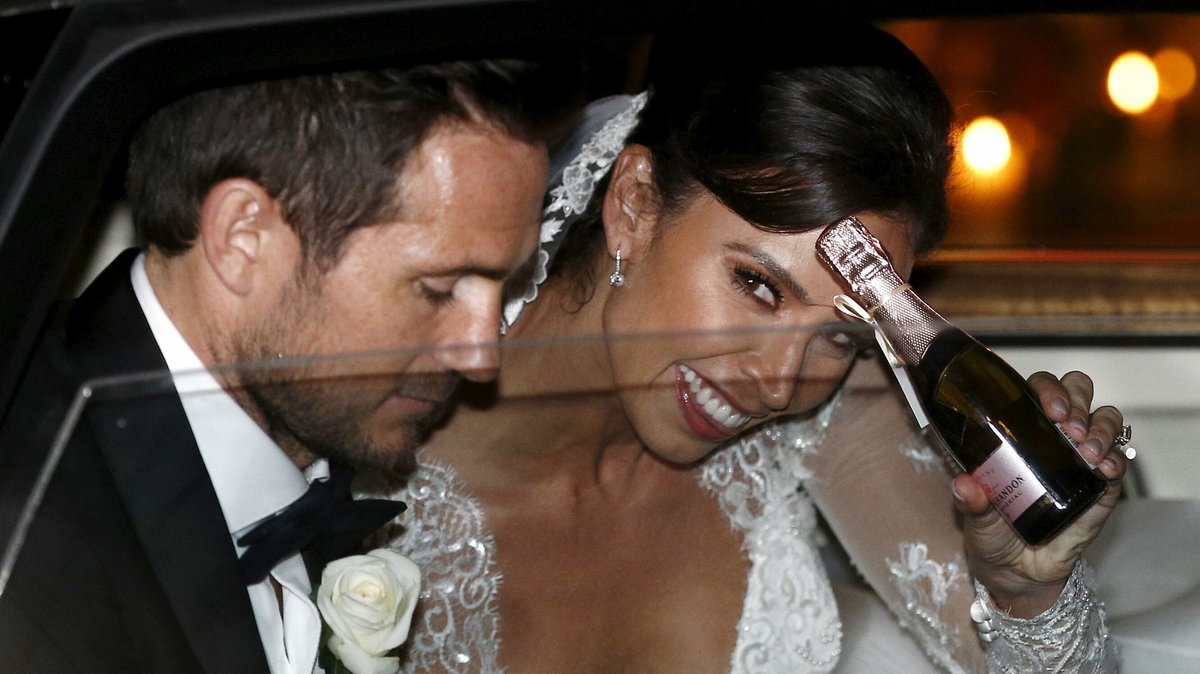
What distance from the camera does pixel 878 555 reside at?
1746mm

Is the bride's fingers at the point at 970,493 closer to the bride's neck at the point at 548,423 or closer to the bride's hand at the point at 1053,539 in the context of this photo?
the bride's hand at the point at 1053,539

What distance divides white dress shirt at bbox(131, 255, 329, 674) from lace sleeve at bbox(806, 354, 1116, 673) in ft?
1.78

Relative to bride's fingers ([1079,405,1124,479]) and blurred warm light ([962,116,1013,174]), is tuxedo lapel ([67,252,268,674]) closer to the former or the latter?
bride's fingers ([1079,405,1124,479])

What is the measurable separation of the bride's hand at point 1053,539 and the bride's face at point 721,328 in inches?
9.2

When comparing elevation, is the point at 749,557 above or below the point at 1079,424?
below

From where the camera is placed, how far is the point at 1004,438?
1309 mm

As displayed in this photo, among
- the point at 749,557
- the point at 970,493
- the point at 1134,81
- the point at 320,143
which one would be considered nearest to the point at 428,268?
the point at 320,143

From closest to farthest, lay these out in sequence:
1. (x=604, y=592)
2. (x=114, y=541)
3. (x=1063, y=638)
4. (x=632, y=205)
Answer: (x=114, y=541) < (x=604, y=592) < (x=1063, y=638) < (x=632, y=205)

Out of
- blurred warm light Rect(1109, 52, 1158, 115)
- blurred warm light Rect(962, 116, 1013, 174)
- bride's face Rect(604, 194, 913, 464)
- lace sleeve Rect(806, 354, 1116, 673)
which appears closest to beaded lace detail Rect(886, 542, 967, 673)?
lace sleeve Rect(806, 354, 1116, 673)

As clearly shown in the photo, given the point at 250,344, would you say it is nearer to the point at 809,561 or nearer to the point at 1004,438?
the point at 1004,438

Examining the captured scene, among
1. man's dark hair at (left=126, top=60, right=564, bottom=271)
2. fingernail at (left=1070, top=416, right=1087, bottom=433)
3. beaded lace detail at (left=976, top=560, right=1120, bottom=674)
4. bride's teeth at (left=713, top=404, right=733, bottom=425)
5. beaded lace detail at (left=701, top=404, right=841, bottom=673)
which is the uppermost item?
man's dark hair at (left=126, top=60, right=564, bottom=271)

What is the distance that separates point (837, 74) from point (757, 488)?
76 cm

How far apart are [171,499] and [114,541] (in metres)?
0.06

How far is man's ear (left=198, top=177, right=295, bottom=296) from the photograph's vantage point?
1148mm
